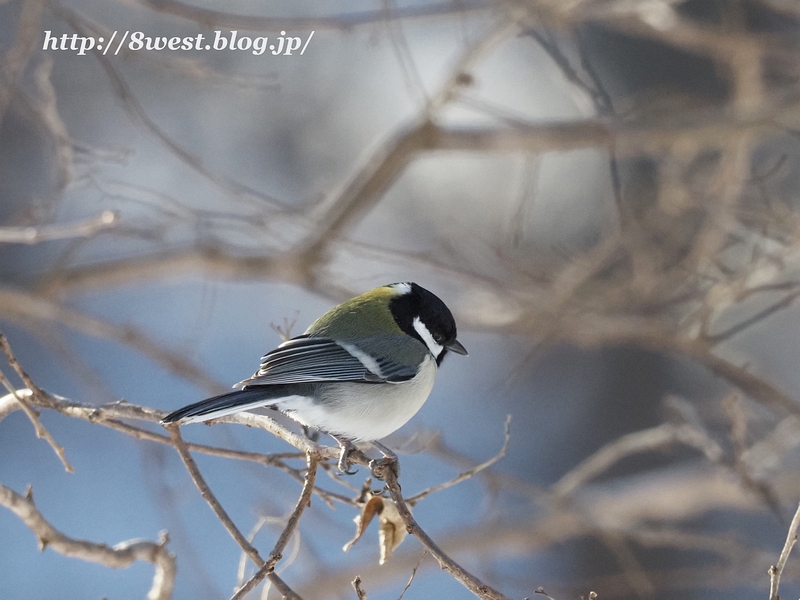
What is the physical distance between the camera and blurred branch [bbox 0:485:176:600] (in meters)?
1.97

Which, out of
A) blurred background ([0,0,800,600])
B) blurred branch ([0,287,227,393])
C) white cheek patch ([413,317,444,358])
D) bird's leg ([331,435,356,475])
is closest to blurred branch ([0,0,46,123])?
blurred background ([0,0,800,600])

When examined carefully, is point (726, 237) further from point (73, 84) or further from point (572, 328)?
point (73, 84)

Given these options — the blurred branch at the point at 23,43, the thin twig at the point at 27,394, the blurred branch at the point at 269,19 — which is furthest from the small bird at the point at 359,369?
the blurred branch at the point at 23,43

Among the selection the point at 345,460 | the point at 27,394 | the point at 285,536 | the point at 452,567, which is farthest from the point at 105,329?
the point at 452,567

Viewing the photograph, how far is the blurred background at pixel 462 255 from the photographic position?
367 centimetres

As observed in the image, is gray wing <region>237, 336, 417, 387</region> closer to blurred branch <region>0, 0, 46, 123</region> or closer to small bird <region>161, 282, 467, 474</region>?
small bird <region>161, 282, 467, 474</region>

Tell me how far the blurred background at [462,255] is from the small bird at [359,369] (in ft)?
0.58

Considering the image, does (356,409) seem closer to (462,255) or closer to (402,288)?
(402,288)

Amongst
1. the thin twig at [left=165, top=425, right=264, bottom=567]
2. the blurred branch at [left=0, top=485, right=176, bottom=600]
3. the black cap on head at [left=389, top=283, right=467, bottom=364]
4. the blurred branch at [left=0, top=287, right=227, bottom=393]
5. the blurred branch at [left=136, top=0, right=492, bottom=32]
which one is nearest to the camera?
the thin twig at [left=165, top=425, right=264, bottom=567]

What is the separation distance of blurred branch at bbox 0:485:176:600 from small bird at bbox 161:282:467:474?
48cm

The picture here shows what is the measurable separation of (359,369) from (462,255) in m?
1.91

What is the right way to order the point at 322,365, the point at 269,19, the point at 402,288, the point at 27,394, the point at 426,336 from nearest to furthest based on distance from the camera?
the point at 27,394 → the point at 322,365 → the point at 426,336 → the point at 402,288 → the point at 269,19

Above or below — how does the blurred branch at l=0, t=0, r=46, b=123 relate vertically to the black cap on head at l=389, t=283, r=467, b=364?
above

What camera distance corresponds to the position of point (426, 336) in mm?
2861
